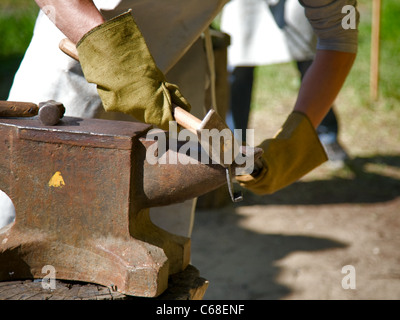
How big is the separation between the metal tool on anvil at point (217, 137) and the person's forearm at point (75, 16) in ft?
0.89

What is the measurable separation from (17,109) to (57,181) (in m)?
0.20

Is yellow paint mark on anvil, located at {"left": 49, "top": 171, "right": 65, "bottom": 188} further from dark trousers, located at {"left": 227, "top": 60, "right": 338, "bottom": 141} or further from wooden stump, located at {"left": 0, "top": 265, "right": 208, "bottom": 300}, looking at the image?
dark trousers, located at {"left": 227, "top": 60, "right": 338, "bottom": 141}

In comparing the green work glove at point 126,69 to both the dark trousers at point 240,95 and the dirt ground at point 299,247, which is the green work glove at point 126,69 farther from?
the dark trousers at point 240,95

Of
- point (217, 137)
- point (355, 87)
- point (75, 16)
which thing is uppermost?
point (75, 16)

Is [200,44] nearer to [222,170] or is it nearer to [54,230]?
[222,170]

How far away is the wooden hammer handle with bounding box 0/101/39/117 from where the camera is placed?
1303 mm

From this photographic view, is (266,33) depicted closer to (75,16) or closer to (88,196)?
(75,16)

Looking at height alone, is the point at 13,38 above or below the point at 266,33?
below

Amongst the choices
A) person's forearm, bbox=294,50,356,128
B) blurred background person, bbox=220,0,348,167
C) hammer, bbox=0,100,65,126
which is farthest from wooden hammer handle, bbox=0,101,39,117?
blurred background person, bbox=220,0,348,167

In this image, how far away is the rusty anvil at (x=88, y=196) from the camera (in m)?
1.25

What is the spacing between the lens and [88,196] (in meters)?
1.27

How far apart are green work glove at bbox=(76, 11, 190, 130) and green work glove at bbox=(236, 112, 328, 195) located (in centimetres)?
38

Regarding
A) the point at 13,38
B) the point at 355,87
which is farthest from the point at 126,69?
the point at 13,38

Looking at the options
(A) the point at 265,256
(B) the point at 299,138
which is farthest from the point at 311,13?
(A) the point at 265,256
